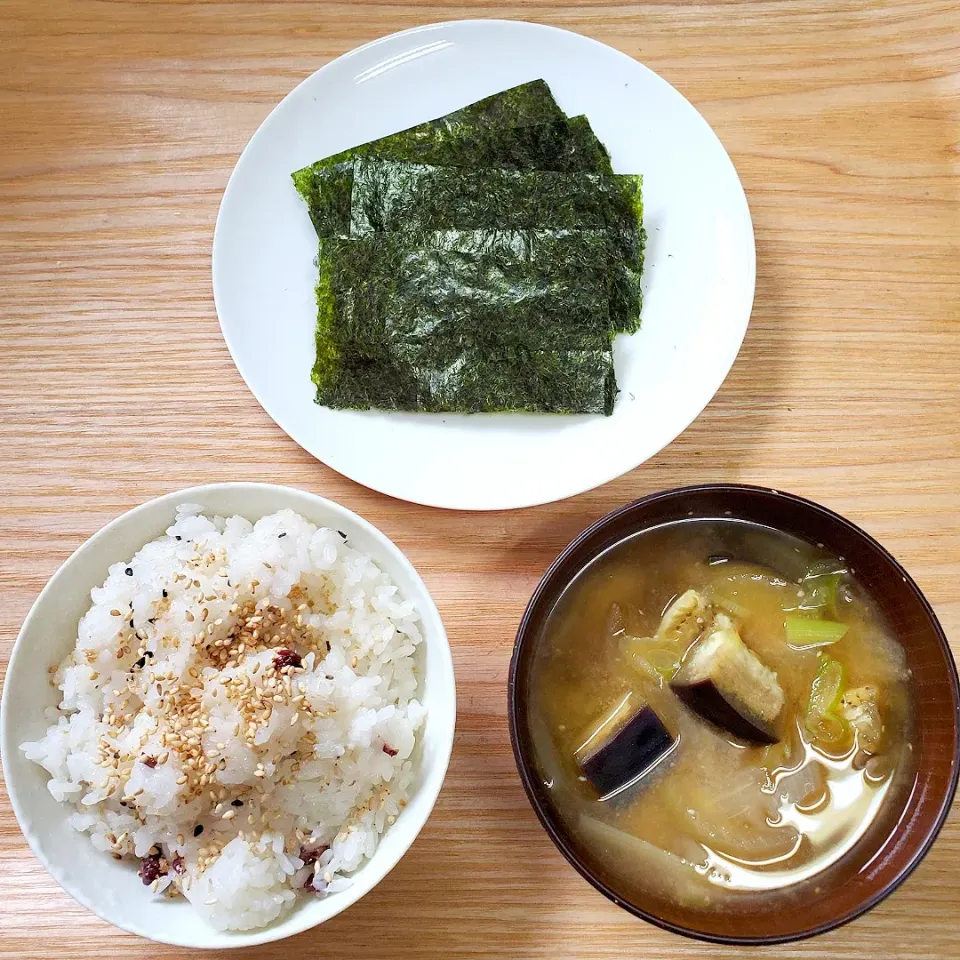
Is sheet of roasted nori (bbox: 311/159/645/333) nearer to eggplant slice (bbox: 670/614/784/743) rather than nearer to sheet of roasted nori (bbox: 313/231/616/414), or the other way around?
sheet of roasted nori (bbox: 313/231/616/414)

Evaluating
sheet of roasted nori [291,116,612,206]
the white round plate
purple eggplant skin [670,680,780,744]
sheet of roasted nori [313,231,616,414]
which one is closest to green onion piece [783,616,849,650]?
purple eggplant skin [670,680,780,744]

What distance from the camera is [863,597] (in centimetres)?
165

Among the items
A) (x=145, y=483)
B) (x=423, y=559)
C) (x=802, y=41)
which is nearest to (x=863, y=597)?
(x=423, y=559)

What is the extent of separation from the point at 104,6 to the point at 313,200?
2.49 feet

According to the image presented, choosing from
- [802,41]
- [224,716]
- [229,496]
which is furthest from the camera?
[802,41]

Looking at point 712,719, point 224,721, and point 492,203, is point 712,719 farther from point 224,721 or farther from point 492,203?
point 492,203

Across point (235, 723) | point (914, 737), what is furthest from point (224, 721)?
point (914, 737)

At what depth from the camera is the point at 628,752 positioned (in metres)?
1.58

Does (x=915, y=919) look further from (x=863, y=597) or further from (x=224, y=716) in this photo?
(x=224, y=716)

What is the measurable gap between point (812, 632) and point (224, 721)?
1110 mm

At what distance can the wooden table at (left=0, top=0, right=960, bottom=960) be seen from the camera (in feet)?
5.94

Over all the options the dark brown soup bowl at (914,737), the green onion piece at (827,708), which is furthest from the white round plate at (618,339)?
the green onion piece at (827,708)

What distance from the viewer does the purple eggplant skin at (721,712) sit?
1554 mm

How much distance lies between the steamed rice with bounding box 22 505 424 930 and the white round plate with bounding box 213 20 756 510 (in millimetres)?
315
